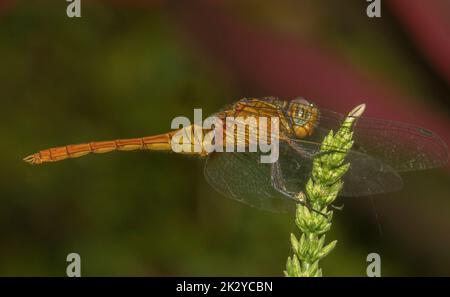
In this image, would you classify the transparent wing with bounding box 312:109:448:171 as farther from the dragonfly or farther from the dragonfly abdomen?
the dragonfly abdomen

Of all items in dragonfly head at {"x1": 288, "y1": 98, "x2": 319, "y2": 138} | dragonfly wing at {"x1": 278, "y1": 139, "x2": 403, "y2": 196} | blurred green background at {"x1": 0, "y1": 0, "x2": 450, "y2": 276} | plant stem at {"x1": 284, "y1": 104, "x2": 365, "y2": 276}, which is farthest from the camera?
blurred green background at {"x1": 0, "y1": 0, "x2": 450, "y2": 276}

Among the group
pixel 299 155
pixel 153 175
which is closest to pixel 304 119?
pixel 299 155

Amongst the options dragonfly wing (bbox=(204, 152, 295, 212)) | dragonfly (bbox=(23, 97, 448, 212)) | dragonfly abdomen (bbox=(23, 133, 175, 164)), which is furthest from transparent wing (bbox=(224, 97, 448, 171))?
dragonfly abdomen (bbox=(23, 133, 175, 164))

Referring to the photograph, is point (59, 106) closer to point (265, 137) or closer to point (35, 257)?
point (35, 257)

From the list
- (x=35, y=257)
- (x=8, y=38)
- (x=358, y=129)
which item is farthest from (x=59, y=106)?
(x=358, y=129)

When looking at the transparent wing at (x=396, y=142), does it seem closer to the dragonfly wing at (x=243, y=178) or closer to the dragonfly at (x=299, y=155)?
the dragonfly at (x=299, y=155)

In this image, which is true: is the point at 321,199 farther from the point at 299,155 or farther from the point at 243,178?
the point at 243,178

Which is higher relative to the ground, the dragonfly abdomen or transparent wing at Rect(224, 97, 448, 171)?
the dragonfly abdomen

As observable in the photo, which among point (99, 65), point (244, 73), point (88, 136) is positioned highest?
point (99, 65)
